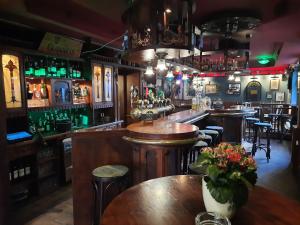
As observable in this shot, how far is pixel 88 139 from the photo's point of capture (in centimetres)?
283

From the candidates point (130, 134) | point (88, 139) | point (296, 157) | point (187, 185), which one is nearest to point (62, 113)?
point (88, 139)

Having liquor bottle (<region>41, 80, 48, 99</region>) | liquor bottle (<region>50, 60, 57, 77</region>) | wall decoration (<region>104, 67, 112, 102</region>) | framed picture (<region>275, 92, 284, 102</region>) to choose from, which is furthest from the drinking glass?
framed picture (<region>275, 92, 284, 102</region>)

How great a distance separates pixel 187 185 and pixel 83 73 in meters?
3.81

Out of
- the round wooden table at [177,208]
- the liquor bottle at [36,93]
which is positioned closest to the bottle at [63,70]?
the liquor bottle at [36,93]

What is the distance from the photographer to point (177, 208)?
1343 millimetres

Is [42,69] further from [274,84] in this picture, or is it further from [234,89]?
[274,84]

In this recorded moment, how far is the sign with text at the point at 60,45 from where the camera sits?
3746 millimetres

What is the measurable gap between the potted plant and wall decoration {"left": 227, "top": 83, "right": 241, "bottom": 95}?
1295 centimetres

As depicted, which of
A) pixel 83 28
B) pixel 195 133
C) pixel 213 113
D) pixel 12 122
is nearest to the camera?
pixel 195 133

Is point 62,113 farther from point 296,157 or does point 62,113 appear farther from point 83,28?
point 296,157

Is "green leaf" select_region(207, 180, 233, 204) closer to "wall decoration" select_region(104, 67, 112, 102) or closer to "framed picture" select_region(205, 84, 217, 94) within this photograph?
"wall decoration" select_region(104, 67, 112, 102)

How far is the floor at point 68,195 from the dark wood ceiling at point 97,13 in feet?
8.95

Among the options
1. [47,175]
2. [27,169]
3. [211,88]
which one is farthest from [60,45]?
[211,88]

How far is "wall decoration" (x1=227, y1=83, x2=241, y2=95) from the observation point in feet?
43.4
